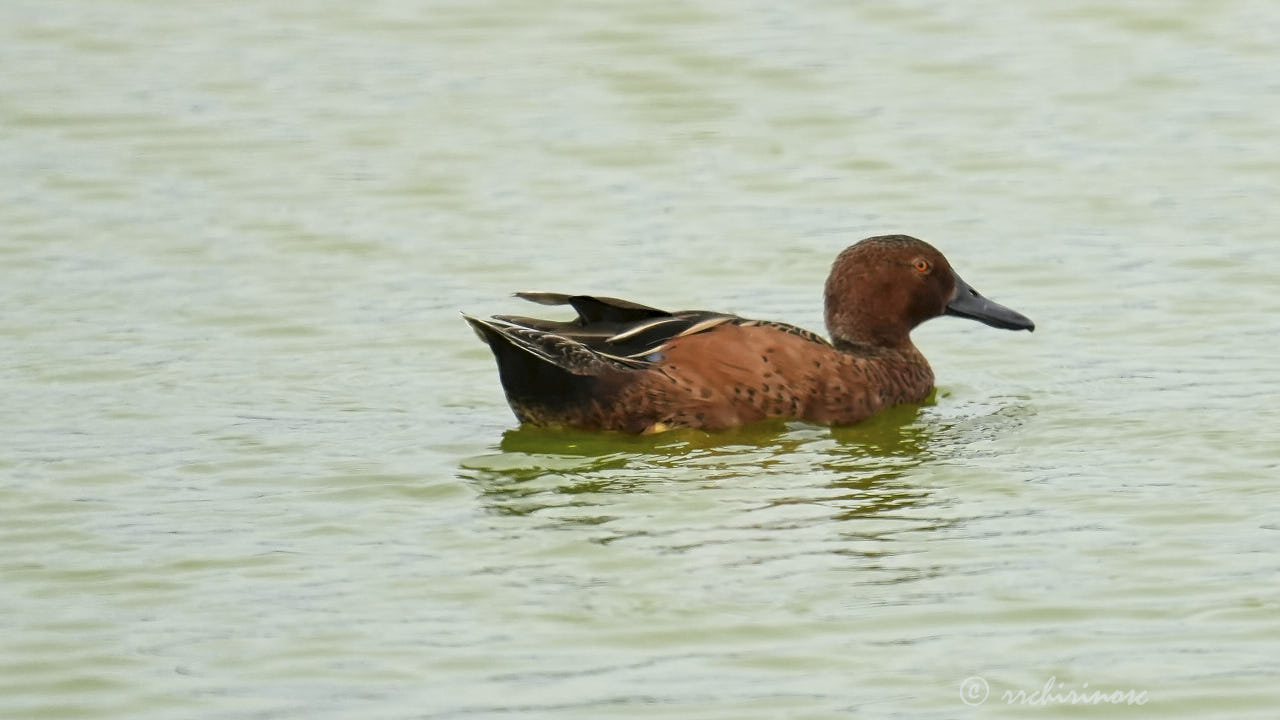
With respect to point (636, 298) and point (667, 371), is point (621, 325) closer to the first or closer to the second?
point (667, 371)

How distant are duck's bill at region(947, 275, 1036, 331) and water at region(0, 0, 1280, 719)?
266 millimetres

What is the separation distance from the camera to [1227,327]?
11.2 meters

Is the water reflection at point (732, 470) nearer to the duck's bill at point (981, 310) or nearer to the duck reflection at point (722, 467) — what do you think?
the duck reflection at point (722, 467)

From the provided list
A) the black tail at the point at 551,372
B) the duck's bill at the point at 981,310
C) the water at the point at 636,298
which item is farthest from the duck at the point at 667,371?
the duck's bill at the point at 981,310

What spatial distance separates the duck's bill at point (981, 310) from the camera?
10625mm

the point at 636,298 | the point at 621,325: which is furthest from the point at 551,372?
the point at 636,298

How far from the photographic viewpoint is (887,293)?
10.5m

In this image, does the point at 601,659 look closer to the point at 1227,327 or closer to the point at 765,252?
the point at 1227,327

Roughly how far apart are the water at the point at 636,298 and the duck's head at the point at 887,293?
35cm

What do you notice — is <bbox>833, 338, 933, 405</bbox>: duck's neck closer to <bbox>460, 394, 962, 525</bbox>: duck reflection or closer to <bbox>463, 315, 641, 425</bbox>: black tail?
<bbox>460, 394, 962, 525</bbox>: duck reflection

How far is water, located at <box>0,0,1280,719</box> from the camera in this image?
664 centimetres

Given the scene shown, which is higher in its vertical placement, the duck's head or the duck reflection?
the duck's head

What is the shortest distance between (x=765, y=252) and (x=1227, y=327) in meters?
2.89

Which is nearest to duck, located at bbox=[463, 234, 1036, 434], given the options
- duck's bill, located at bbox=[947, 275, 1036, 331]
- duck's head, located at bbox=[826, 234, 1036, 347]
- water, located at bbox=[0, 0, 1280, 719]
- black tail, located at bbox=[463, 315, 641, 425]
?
black tail, located at bbox=[463, 315, 641, 425]
